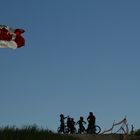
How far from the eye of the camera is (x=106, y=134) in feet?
157

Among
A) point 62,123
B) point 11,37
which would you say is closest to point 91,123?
point 62,123

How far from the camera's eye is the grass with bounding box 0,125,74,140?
4416 cm

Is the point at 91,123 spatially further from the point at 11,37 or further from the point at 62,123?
the point at 11,37

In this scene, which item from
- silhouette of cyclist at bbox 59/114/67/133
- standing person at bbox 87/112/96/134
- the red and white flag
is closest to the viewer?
the red and white flag

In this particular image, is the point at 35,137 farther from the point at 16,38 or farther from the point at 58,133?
Result: the point at 16,38

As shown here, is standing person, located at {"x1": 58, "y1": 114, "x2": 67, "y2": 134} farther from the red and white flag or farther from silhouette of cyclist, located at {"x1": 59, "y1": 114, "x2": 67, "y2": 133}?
the red and white flag

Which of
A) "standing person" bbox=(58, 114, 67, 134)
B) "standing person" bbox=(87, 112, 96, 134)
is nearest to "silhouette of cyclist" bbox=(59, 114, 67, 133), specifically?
"standing person" bbox=(58, 114, 67, 134)

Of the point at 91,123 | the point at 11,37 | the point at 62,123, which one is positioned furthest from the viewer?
the point at 62,123

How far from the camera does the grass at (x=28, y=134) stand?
44.2 metres

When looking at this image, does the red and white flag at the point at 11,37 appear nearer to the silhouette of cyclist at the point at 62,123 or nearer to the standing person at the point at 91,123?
the standing person at the point at 91,123

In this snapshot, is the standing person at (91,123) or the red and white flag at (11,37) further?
the standing person at (91,123)

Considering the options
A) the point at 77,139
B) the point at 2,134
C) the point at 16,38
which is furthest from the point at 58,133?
the point at 16,38

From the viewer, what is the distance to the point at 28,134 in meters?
45.5

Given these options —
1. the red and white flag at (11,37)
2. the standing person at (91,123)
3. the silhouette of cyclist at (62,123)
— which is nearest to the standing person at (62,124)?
the silhouette of cyclist at (62,123)
